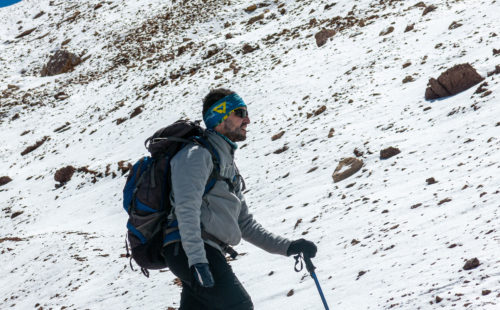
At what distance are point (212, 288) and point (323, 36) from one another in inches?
855

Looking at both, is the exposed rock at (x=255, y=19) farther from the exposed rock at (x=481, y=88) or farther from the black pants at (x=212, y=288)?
the black pants at (x=212, y=288)

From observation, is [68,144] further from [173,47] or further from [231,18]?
[231,18]

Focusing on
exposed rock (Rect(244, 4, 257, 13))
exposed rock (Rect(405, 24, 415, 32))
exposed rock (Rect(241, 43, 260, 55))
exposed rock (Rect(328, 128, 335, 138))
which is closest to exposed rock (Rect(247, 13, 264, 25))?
exposed rock (Rect(244, 4, 257, 13))

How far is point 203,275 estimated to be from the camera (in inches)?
114

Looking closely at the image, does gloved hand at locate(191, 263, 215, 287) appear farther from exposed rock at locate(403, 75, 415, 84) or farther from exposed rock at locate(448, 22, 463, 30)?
exposed rock at locate(448, 22, 463, 30)

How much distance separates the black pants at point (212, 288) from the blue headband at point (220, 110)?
91 centimetres

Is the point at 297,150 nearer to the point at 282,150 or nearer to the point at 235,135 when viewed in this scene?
the point at 282,150

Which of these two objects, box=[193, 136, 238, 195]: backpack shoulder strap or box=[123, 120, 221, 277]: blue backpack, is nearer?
box=[123, 120, 221, 277]: blue backpack

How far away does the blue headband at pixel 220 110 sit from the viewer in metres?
3.50

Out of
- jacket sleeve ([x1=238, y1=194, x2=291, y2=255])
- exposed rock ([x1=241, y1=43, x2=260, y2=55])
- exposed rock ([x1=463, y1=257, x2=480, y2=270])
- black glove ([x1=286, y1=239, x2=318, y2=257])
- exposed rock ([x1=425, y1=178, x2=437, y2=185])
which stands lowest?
exposed rock ([x1=425, y1=178, x2=437, y2=185])

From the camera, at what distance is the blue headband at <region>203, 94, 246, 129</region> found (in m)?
3.50

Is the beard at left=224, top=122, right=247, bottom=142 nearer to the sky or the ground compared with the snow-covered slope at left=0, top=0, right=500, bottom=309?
nearer to the sky

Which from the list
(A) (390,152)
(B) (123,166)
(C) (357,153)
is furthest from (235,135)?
(B) (123,166)

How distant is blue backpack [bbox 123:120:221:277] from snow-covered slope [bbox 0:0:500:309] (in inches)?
90.4
